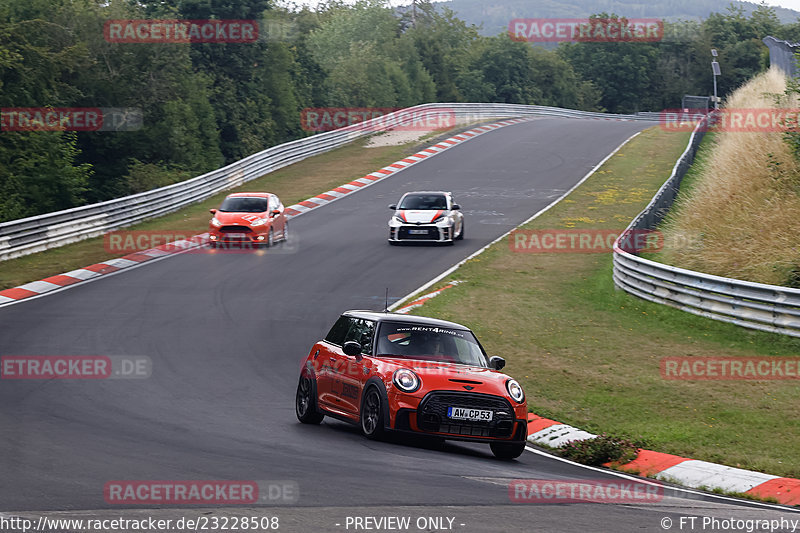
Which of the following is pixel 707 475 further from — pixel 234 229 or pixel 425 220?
pixel 234 229

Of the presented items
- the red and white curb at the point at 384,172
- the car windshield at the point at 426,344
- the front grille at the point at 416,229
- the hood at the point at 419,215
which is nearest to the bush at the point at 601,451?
the car windshield at the point at 426,344

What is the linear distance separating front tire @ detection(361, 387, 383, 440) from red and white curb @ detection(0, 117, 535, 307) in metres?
12.7

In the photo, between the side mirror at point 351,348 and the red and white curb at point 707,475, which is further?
the side mirror at point 351,348

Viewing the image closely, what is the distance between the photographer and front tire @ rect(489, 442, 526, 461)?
10633mm

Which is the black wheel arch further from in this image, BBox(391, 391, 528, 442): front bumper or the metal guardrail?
the metal guardrail

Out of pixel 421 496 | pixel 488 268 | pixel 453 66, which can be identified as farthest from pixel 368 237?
pixel 453 66

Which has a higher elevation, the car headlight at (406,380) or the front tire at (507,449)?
the car headlight at (406,380)

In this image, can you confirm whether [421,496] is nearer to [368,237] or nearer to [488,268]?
[488,268]

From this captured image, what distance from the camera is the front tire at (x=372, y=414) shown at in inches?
417

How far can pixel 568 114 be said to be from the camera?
76.9m

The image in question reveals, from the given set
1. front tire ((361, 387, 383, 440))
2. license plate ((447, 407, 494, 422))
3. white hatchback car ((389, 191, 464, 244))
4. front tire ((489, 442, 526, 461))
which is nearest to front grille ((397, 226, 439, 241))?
white hatchback car ((389, 191, 464, 244))

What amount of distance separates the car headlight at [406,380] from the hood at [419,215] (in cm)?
1837

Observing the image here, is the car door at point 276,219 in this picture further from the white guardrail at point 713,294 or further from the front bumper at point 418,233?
the white guardrail at point 713,294

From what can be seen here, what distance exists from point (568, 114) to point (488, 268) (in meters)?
53.9
